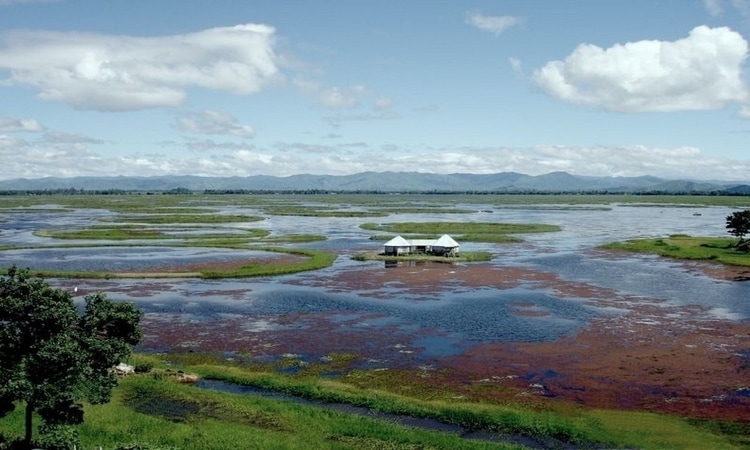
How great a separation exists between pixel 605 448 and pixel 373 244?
72292 mm

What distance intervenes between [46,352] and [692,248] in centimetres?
8720

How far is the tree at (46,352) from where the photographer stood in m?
20.6

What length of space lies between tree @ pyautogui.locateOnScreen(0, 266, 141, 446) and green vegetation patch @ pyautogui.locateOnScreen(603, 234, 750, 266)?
245 feet

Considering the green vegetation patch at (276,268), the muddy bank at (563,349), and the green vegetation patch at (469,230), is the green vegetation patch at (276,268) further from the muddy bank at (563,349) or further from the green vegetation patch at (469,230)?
the green vegetation patch at (469,230)

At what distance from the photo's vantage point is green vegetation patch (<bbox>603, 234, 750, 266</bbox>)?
8044 centimetres

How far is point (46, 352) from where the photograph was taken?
20.5 meters

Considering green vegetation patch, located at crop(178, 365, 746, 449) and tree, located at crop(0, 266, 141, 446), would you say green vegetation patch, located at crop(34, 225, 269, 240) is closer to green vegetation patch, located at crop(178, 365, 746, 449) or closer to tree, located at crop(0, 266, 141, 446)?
green vegetation patch, located at crop(178, 365, 746, 449)

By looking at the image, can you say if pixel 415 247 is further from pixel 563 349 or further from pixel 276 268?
pixel 563 349

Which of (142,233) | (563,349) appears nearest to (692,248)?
(563,349)

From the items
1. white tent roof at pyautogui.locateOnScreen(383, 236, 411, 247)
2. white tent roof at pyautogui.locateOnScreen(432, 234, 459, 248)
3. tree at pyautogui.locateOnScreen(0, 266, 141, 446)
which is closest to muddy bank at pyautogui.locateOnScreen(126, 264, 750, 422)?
tree at pyautogui.locateOnScreen(0, 266, 141, 446)

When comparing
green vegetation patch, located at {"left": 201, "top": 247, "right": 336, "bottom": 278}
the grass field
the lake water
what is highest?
green vegetation patch, located at {"left": 201, "top": 247, "right": 336, "bottom": 278}

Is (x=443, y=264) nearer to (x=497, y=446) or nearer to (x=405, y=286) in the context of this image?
(x=405, y=286)

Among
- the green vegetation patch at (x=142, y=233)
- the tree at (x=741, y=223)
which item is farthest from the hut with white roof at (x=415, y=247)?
the tree at (x=741, y=223)

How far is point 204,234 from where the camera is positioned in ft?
367
